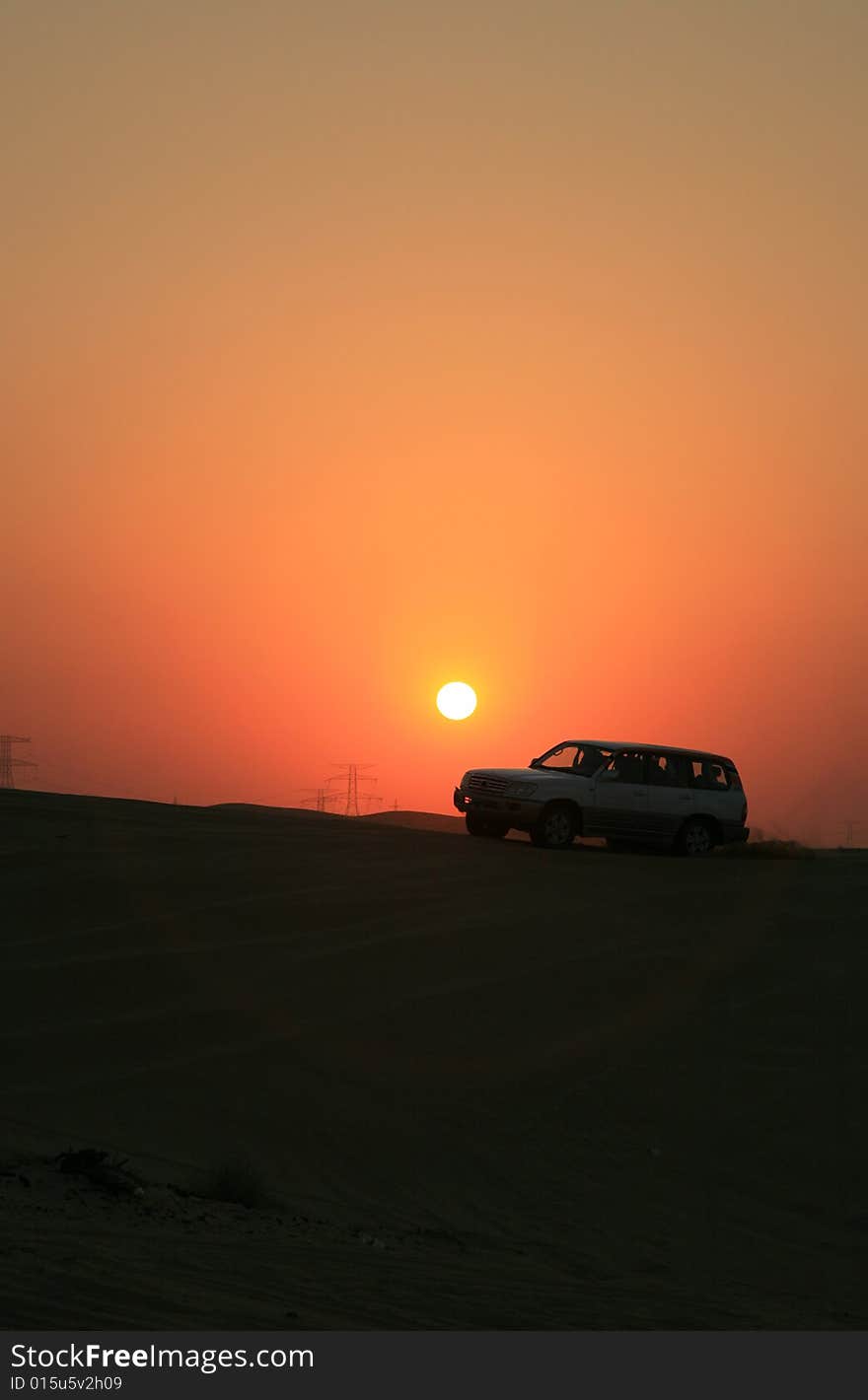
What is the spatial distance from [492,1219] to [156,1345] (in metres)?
3.84

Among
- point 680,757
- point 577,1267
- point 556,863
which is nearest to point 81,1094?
point 577,1267

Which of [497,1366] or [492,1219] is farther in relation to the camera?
[492,1219]

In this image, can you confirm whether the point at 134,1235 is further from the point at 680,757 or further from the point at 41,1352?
the point at 680,757

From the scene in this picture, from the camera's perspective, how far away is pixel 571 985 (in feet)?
43.5

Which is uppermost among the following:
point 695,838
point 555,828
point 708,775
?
point 708,775

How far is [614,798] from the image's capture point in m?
21.5

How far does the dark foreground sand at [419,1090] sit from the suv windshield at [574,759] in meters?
3.80

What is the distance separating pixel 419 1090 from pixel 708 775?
12728 mm

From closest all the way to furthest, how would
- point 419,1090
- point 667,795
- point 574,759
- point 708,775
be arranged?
point 419,1090 → point 667,795 → point 574,759 → point 708,775

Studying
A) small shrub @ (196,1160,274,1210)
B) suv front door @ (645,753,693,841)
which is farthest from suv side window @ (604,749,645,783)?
small shrub @ (196,1160,274,1210)

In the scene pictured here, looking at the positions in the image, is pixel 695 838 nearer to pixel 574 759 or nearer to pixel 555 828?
pixel 574 759

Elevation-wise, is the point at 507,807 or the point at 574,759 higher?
the point at 574,759

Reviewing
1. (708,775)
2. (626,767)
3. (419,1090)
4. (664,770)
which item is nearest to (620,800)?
(626,767)

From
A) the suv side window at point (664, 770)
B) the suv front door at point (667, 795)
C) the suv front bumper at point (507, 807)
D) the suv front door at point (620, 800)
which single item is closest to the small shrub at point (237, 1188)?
the suv front bumper at point (507, 807)
